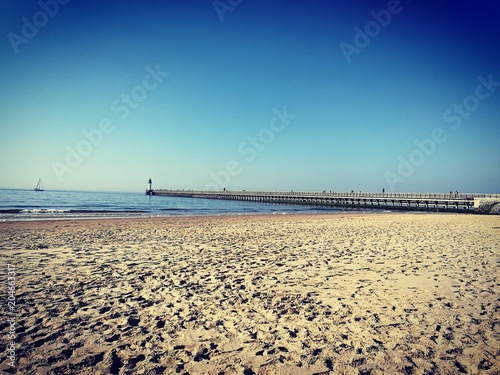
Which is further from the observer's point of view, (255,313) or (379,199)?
(379,199)

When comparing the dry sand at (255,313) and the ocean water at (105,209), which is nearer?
the dry sand at (255,313)

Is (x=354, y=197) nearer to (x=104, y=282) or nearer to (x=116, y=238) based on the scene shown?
(x=116, y=238)

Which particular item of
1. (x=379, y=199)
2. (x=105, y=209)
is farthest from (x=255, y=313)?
(x=379, y=199)

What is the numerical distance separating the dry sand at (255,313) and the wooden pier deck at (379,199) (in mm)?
34887

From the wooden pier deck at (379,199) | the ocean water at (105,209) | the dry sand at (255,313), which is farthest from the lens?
the wooden pier deck at (379,199)

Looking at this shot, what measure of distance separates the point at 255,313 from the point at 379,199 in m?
48.1

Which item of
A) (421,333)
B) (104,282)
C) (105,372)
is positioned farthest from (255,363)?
(104,282)

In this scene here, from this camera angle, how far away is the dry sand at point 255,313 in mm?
2959

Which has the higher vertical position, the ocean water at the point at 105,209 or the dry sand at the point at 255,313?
the ocean water at the point at 105,209

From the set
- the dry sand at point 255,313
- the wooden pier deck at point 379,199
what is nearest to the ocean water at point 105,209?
the wooden pier deck at point 379,199

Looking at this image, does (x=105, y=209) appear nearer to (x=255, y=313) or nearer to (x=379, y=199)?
(x=255, y=313)

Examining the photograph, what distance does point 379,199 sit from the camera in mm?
46938

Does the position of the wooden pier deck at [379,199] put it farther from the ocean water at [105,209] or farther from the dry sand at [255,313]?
the dry sand at [255,313]

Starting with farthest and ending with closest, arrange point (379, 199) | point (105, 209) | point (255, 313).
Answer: point (379, 199) < point (105, 209) < point (255, 313)
